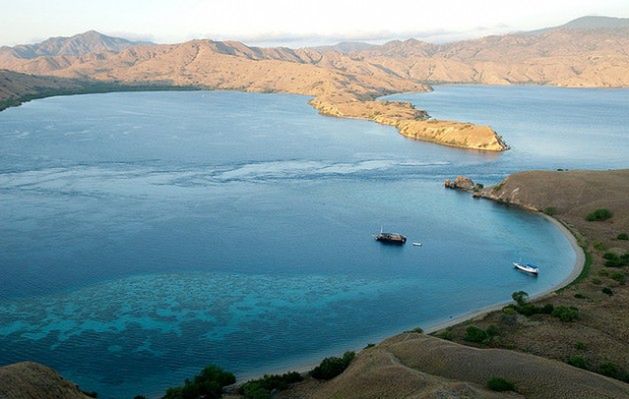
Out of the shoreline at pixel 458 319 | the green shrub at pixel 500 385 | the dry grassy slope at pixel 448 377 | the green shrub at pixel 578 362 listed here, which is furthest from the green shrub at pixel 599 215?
the green shrub at pixel 500 385

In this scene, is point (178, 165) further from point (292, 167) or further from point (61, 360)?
point (61, 360)

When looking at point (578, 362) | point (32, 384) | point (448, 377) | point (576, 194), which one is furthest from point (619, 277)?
point (32, 384)

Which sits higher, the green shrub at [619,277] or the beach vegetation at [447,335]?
the green shrub at [619,277]

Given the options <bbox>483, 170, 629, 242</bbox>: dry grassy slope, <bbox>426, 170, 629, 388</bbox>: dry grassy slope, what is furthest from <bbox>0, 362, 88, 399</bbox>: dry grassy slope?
<bbox>483, 170, 629, 242</bbox>: dry grassy slope

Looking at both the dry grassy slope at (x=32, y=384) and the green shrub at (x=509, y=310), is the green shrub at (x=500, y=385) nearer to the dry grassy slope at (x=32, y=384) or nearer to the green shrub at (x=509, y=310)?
the green shrub at (x=509, y=310)

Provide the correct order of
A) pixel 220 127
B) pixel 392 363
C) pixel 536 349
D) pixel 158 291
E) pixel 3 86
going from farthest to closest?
pixel 3 86 → pixel 220 127 → pixel 158 291 → pixel 536 349 → pixel 392 363

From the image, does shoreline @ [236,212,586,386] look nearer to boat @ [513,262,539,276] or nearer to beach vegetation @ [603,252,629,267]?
beach vegetation @ [603,252,629,267]

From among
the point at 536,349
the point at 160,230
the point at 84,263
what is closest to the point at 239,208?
the point at 160,230
